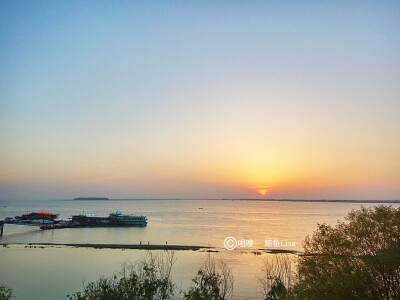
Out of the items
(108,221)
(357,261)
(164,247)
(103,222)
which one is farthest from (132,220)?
(357,261)

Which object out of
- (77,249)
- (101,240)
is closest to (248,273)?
(77,249)

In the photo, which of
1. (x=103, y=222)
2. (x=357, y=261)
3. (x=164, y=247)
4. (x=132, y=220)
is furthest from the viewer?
(x=132, y=220)

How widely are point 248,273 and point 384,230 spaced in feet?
107

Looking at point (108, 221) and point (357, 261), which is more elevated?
point (357, 261)

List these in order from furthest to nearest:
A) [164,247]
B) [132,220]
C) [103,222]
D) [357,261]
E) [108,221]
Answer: [108,221] < [132,220] < [103,222] < [164,247] < [357,261]

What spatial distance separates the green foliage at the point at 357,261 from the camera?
14.7 metres

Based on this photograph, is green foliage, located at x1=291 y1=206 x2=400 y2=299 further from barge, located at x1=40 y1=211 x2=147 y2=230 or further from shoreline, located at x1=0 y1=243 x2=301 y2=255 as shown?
barge, located at x1=40 y1=211 x2=147 y2=230

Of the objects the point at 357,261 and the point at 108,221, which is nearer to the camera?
the point at 357,261

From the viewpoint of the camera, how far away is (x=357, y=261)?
52.4 ft

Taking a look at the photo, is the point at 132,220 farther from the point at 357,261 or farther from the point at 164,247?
the point at 357,261

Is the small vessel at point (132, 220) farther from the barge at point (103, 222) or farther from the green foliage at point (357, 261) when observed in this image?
the green foliage at point (357, 261)

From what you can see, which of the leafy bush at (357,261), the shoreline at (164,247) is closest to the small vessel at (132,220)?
the shoreline at (164,247)

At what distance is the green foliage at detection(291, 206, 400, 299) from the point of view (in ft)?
48.3

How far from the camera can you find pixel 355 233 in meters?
16.4
